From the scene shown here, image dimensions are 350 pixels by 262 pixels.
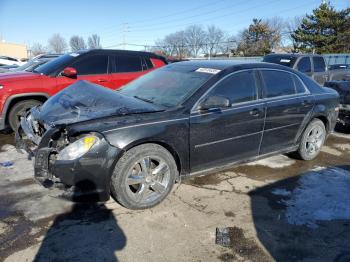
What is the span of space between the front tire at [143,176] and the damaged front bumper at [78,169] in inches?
4.8

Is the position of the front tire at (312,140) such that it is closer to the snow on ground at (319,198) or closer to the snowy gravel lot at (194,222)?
the snow on ground at (319,198)

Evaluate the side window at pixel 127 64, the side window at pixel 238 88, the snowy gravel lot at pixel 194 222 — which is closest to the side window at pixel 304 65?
the side window at pixel 127 64

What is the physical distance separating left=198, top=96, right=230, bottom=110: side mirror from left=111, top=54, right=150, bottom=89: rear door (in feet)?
12.2

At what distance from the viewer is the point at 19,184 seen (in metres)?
4.32

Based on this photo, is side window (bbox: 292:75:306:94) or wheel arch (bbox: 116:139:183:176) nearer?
wheel arch (bbox: 116:139:183:176)

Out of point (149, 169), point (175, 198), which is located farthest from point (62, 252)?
point (175, 198)

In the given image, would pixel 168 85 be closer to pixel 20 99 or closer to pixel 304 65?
pixel 20 99

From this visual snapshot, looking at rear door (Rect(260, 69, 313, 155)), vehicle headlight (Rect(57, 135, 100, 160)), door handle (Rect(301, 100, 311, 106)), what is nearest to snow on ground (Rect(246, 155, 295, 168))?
rear door (Rect(260, 69, 313, 155))

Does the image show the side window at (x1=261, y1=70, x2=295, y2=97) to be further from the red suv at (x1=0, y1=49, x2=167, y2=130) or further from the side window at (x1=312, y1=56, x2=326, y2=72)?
the side window at (x1=312, y1=56, x2=326, y2=72)

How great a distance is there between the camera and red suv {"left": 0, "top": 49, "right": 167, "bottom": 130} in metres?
6.22

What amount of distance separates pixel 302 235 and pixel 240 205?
31.2 inches

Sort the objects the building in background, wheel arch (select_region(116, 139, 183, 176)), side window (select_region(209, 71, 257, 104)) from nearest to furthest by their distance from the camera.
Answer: wheel arch (select_region(116, 139, 183, 176))
side window (select_region(209, 71, 257, 104))
the building in background

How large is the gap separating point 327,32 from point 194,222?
48.0 m

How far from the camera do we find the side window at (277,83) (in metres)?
4.70
